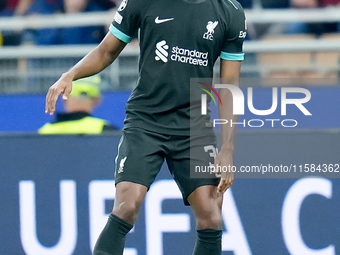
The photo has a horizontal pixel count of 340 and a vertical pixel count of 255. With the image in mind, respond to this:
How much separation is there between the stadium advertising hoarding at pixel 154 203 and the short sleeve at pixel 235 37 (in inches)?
37.8

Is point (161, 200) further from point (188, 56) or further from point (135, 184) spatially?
point (188, 56)

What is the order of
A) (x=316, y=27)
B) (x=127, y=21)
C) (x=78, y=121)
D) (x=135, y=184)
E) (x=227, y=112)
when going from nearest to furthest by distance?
(x=135, y=184)
(x=127, y=21)
(x=227, y=112)
(x=78, y=121)
(x=316, y=27)

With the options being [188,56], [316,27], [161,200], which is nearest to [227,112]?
[188,56]

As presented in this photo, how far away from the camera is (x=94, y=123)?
4.68 metres

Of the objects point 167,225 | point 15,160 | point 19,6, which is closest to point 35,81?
point 19,6

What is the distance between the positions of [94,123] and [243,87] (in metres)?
1.88

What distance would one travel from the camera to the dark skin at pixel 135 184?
285cm

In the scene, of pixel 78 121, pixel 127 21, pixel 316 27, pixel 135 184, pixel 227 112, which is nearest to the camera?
pixel 135 184

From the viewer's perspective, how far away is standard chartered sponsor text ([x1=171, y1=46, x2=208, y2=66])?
2.94 meters

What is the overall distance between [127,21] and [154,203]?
4.75ft

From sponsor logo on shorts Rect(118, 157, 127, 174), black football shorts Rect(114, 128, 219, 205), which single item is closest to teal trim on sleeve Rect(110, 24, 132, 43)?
black football shorts Rect(114, 128, 219, 205)

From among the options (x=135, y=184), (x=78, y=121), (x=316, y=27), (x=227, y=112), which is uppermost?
(x=316, y=27)

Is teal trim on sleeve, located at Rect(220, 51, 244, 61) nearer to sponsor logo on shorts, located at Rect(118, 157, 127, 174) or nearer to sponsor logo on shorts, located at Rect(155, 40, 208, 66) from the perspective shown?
sponsor logo on shorts, located at Rect(155, 40, 208, 66)

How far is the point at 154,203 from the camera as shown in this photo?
3965 mm
